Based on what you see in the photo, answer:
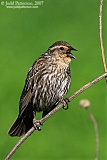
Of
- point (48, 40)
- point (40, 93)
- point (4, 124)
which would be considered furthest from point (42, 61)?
point (48, 40)

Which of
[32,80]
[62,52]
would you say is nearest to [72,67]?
[32,80]

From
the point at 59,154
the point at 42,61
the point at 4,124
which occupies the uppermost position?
the point at 42,61

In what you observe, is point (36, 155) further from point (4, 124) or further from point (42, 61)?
point (42, 61)

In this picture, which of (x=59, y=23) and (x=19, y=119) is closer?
(x=19, y=119)

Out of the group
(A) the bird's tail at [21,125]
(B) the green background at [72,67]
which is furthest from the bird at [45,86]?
(B) the green background at [72,67]

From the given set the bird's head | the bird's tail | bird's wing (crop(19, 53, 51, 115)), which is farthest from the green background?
the bird's head

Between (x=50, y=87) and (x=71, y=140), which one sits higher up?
(x=50, y=87)
